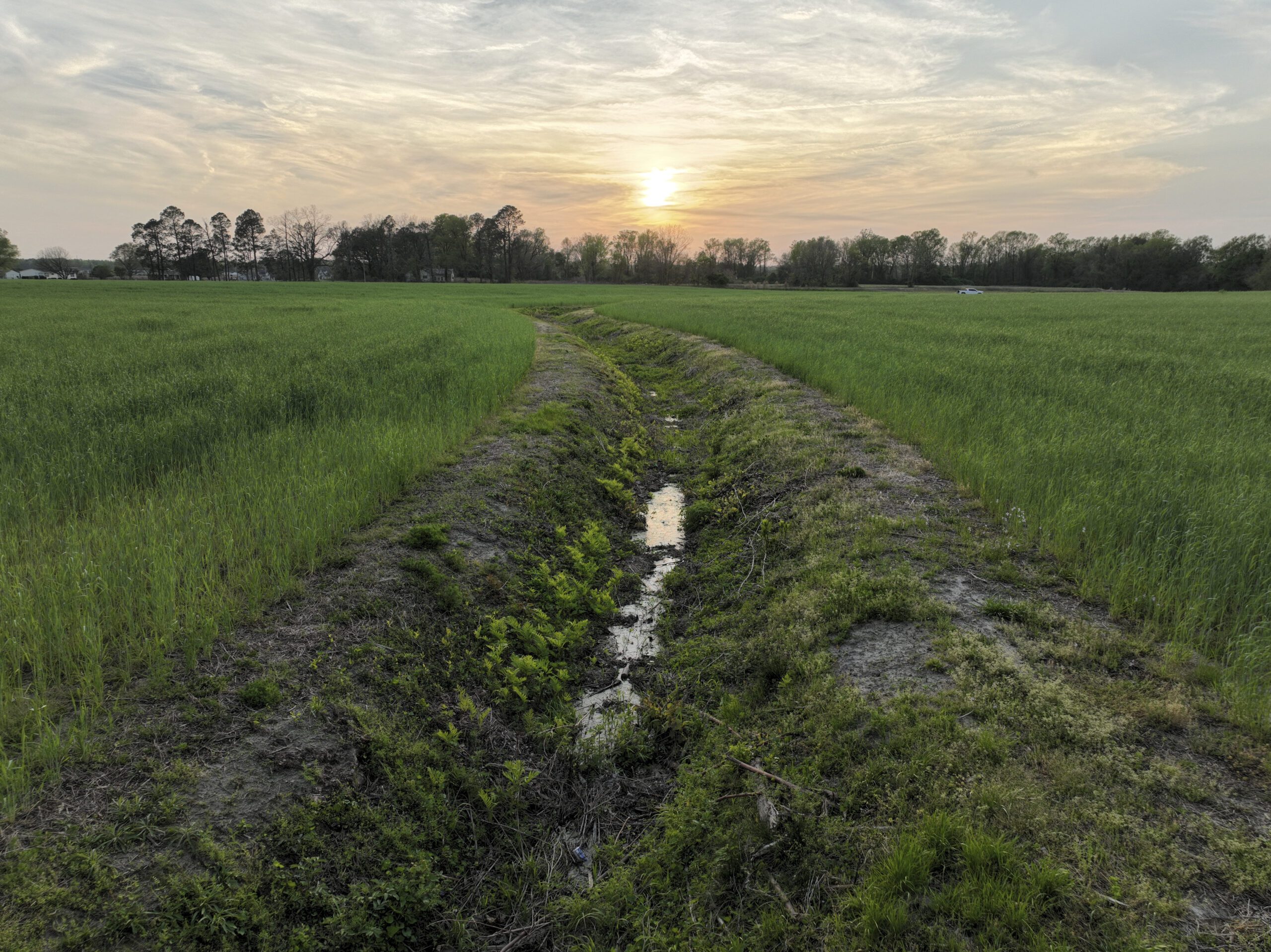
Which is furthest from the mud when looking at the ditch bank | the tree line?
the tree line

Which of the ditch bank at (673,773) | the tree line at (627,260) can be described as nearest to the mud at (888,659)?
the ditch bank at (673,773)

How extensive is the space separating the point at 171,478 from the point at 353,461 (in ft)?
Answer: 5.83

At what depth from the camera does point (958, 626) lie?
4.79 metres

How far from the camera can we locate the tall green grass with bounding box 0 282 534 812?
3822 mm

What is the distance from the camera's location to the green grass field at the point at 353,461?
162 inches

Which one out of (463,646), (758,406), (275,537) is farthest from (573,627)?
(758,406)

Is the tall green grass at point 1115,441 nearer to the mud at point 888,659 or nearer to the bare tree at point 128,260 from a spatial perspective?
the mud at point 888,659

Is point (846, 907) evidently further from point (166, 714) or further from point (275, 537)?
point (275, 537)

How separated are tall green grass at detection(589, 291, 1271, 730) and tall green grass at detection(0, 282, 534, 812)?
6.85m

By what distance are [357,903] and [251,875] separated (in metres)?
0.54

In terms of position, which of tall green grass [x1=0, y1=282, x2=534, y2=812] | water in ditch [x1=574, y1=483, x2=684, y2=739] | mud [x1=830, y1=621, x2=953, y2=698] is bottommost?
water in ditch [x1=574, y1=483, x2=684, y2=739]

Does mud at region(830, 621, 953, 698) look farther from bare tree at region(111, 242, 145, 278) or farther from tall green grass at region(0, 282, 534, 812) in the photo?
bare tree at region(111, 242, 145, 278)

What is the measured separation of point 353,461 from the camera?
7.20 m

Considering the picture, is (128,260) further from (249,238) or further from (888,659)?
(888,659)
